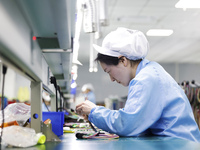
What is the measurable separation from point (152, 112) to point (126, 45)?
391 mm

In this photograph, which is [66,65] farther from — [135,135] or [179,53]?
[179,53]

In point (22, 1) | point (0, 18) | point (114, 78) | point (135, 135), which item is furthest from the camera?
point (114, 78)

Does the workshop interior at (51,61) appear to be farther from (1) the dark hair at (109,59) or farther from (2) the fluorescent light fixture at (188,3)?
(1) the dark hair at (109,59)

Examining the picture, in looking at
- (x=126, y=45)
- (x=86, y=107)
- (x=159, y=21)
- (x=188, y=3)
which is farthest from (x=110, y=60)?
(x=159, y=21)

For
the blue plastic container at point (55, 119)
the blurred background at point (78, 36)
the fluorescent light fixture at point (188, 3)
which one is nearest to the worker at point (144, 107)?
the blue plastic container at point (55, 119)

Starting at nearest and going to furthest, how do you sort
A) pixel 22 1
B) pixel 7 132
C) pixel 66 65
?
pixel 22 1 → pixel 7 132 → pixel 66 65

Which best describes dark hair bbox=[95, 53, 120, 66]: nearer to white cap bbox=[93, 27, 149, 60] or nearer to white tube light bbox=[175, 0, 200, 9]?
white cap bbox=[93, 27, 149, 60]

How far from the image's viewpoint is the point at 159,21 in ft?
17.9

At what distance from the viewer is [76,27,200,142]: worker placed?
3.72 feet

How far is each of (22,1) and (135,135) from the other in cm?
78

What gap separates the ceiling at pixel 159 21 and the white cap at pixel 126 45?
2.37 m

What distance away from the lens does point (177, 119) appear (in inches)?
46.1

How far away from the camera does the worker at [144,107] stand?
1133mm

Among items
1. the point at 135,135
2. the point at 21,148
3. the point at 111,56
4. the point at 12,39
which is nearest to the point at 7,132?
the point at 21,148
